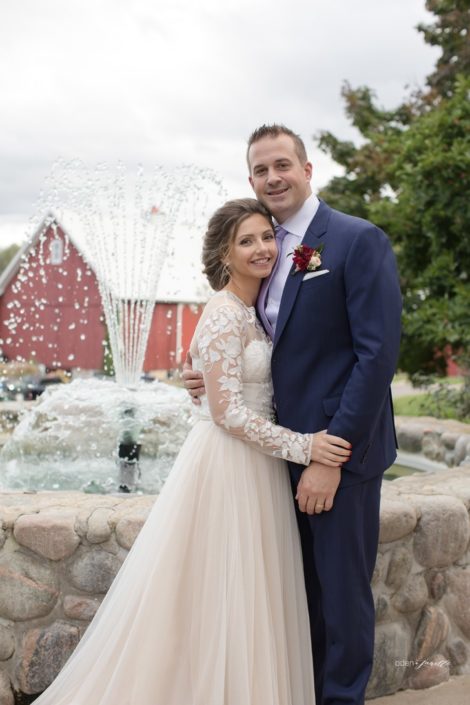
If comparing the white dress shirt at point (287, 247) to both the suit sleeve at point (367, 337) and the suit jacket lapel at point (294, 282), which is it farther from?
the suit sleeve at point (367, 337)

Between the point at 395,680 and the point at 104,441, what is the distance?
2.99 meters

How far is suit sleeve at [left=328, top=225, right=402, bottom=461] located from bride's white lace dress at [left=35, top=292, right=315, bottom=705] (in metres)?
0.18

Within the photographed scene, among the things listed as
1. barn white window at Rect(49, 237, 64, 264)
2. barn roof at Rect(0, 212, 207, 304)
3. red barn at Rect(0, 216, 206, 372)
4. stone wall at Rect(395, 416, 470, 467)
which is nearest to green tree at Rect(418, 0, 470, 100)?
stone wall at Rect(395, 416, 470, 467)

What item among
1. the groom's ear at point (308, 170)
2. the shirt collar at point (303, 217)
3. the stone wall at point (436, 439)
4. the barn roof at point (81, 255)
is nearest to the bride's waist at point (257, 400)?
the shirt collar at point (303, 217)

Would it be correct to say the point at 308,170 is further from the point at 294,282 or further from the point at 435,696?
the point at 435,696

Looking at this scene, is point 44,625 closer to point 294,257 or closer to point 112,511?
point 112,511

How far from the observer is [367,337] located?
2373mm

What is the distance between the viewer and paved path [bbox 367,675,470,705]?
3105 millimetres

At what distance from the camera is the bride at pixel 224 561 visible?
245 cm

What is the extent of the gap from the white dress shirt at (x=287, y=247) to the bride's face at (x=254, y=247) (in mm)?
59

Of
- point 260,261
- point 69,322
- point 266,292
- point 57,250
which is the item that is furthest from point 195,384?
point 57,250

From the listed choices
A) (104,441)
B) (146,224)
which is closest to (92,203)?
(146,224)

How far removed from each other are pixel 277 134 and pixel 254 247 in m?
0.43

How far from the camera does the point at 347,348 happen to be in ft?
8.23
